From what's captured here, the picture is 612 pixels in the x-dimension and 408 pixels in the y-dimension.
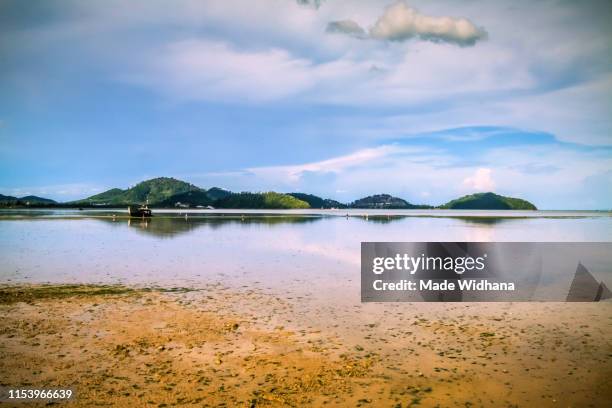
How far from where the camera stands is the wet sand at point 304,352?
30.7 ft

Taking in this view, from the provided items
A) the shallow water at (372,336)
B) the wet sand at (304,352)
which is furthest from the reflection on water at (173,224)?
the wet sand at (304,352)

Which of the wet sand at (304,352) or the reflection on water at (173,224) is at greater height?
the reflection on water at (173,224)

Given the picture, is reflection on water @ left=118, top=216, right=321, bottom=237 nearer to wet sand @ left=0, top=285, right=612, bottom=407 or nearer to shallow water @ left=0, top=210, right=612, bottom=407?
shallow water @ left=0, top=210, right=612, bottom=407

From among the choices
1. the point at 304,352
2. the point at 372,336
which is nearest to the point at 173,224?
the point at 372,336

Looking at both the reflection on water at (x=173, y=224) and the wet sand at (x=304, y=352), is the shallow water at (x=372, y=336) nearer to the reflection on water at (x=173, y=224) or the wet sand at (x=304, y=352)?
the wet sand at (x=304, y=352)

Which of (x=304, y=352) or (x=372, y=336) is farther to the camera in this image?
(x=372, y=336)

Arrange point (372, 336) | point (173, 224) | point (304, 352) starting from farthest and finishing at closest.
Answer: point (173, 224), point (372, 336), point (304, 352)

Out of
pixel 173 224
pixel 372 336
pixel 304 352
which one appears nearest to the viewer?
pixel 304 352

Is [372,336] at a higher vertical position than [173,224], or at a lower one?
lower

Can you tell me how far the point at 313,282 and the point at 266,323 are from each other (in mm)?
8773

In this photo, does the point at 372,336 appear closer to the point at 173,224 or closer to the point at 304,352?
the point at 304,352

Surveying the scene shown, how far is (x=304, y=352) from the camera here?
12.1 metres

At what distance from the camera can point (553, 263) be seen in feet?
105

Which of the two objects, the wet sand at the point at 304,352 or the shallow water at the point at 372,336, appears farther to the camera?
the shallow water at the point at 372,336
